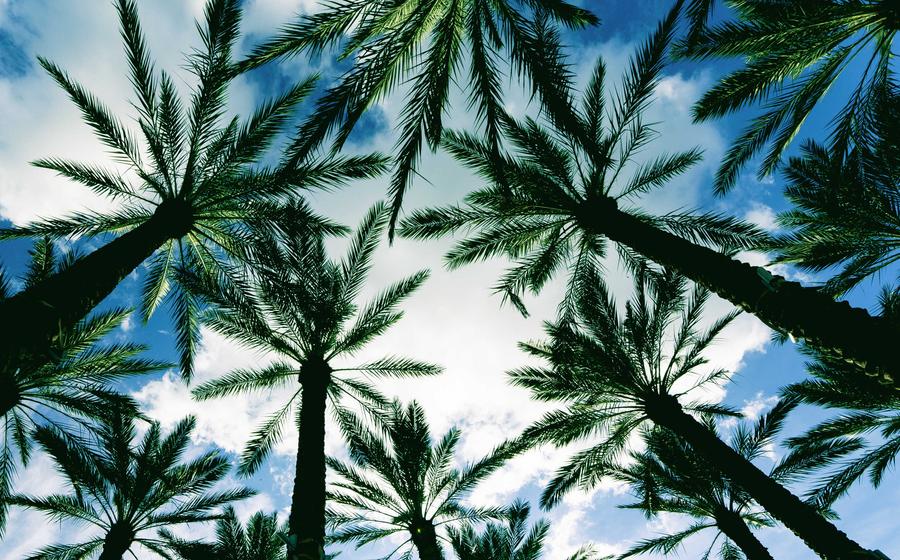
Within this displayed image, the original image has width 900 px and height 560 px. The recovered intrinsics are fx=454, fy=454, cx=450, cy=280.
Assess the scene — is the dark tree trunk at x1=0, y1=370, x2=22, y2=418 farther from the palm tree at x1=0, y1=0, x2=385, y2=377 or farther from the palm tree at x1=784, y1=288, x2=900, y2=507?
the palm tree at x1=784, y1=288, x2=900, y2=507

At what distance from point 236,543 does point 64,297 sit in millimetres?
10057

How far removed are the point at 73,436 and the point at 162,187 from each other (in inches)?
233

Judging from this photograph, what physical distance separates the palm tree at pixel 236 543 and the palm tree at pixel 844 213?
13908 mm

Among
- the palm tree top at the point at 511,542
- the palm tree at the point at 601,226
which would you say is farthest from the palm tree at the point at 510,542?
the palm tree at the point at 601,226

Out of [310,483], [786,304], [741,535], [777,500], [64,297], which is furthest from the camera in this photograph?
[741,535]

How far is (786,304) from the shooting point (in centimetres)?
430

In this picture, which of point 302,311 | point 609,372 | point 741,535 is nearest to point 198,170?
point 302,311

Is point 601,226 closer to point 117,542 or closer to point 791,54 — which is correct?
point 791,54

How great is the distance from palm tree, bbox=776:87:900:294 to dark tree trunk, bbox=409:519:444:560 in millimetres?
10102

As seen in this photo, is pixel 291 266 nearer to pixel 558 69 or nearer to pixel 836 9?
pixel 558 69

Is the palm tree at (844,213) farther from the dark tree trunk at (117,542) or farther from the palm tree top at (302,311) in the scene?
the dark tree trunk at (117,542)

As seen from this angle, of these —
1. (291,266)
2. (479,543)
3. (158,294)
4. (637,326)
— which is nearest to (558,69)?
(291,266)

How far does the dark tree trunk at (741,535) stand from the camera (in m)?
9.67

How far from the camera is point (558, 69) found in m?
5.03
